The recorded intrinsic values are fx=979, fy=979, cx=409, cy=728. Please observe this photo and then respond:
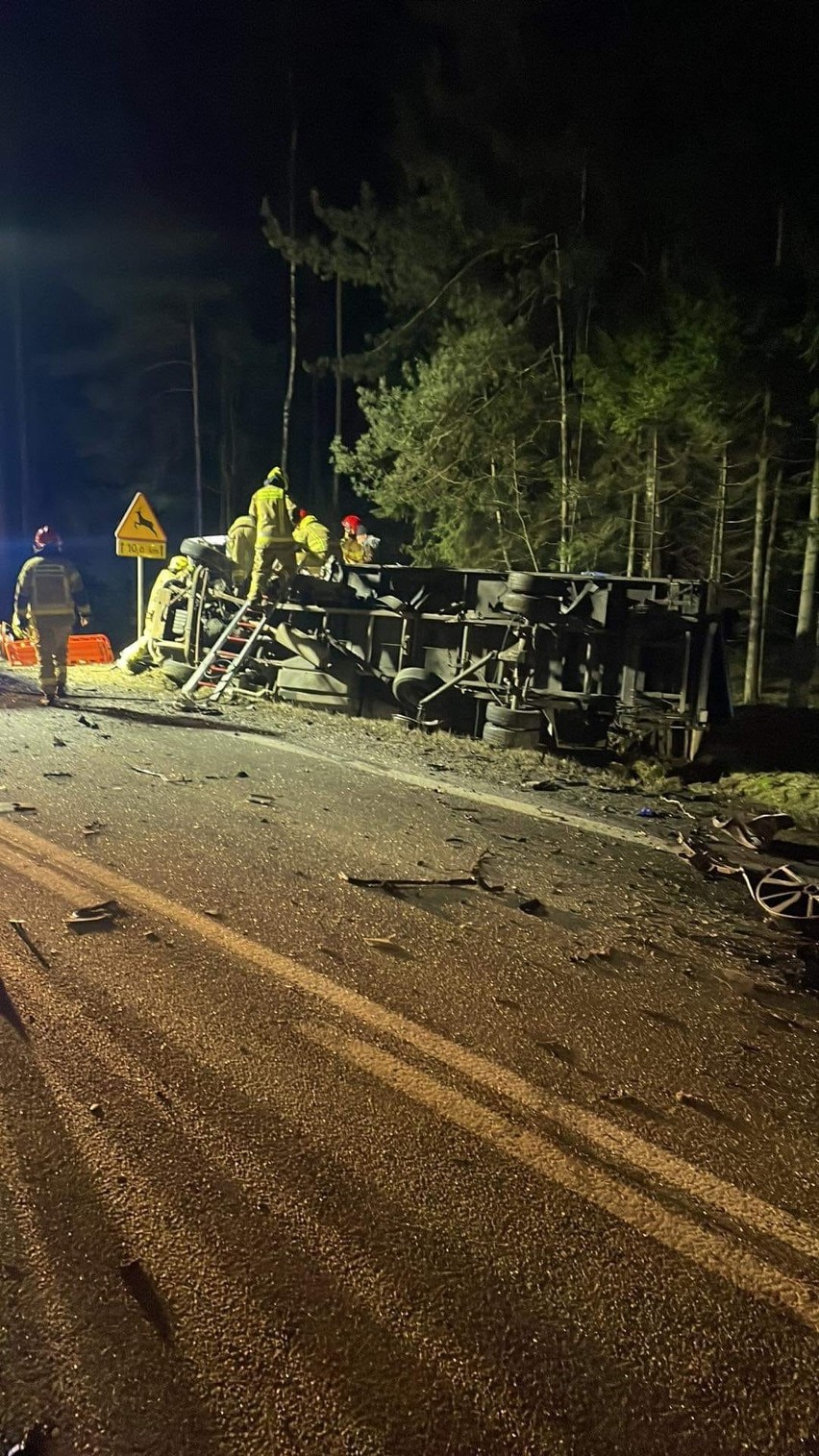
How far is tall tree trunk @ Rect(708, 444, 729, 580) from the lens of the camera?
16953mm

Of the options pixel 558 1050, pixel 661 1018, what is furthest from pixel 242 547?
pixel 558 1050

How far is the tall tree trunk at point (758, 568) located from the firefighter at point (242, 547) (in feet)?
27.6

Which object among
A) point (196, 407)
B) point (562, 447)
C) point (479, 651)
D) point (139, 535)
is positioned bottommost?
point (479, 651)

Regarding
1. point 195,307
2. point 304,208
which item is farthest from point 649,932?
point 195,307

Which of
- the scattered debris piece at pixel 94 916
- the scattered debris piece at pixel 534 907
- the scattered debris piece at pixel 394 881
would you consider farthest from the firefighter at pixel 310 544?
the scattered debris piece at pixel 94 916

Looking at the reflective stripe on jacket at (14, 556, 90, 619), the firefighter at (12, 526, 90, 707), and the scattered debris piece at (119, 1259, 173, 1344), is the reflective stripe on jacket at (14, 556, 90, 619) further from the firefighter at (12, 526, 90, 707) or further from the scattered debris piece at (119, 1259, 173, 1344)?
the scattered debris piece at (119, 1259, 173, 1344)

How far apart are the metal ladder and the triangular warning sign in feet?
8.87

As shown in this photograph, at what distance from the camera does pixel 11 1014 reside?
368 cm

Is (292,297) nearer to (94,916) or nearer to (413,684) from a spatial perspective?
(413,684)

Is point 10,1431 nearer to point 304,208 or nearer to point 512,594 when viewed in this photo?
point 512,594

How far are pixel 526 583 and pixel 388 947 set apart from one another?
6063 mm

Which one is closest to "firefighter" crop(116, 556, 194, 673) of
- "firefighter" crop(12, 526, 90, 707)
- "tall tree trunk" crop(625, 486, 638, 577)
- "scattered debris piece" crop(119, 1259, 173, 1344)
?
"firefighter" crop(12, 526, 90, 707)

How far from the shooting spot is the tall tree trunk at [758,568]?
15.9m

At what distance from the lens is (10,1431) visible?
197 cm
